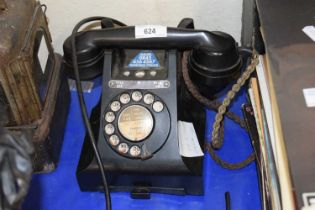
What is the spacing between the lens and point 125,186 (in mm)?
718

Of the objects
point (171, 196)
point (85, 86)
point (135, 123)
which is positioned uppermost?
point (85, 86)

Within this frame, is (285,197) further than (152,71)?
No

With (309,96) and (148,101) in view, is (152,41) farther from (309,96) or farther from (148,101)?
(309,96)

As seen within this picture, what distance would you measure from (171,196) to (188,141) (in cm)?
9

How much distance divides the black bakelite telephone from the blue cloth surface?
0.02 metres

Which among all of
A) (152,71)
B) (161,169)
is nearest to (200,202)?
(161,169)

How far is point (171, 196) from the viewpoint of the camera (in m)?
0.72

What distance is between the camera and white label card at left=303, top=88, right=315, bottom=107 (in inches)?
20.9

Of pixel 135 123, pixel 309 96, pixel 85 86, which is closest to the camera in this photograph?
pixel 309 96

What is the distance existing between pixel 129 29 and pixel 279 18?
228 millimetres

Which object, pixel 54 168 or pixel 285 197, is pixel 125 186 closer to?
pixel 54 168

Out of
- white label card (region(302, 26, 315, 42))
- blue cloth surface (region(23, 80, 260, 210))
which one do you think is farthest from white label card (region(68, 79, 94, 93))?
white label card (region(302, 26, 315, 42))

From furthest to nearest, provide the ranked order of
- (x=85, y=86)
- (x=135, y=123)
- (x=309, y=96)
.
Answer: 1. (x=85, y=86)
2. (x=135, y=123)
3. (x=309, y=96)

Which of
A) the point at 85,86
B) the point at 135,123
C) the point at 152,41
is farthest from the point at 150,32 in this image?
the point at 85,86
